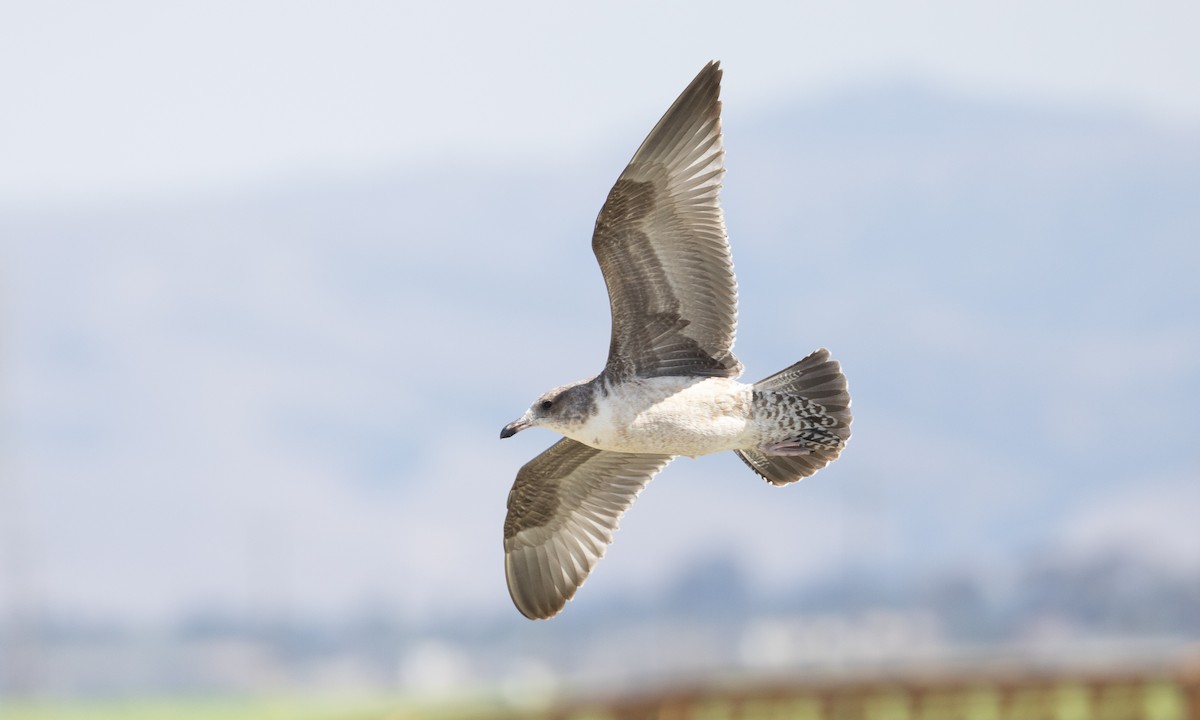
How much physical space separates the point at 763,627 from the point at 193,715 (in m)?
52.3

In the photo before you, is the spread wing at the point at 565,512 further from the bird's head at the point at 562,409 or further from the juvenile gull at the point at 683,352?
the bird's head at the point at 562,409

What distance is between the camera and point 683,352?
830 cm

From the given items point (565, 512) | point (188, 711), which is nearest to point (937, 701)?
point (565, 512)

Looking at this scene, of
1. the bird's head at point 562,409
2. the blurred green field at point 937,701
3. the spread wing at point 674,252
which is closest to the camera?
the spread wing at point 674,252

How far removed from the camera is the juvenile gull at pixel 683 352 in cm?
797

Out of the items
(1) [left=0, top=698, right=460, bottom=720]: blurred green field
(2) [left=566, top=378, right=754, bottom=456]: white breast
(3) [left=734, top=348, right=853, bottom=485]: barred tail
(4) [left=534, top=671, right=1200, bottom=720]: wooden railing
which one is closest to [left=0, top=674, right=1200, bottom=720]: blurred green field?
(4) [left=534, top=671, right=1200, bottom=720]: wooden railing

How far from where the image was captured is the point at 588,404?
26.5 ft

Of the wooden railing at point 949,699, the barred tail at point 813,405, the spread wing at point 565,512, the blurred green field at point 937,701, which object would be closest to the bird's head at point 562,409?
the barred tail at point 813,405

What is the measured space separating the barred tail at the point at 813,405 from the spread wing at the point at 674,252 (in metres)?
0.22

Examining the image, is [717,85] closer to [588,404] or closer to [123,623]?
[588,404]

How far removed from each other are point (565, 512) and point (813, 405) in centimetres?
181

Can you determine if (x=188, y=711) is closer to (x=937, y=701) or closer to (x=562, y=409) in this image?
(x=937, y=701)

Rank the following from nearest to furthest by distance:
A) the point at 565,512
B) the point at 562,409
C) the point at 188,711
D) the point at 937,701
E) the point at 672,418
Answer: the point at 672,418 < the point at 562,409 < the point at 565,512 < the point at 937,701 < the point at 188,711

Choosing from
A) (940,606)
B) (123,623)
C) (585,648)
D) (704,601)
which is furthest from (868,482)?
(123,623)
